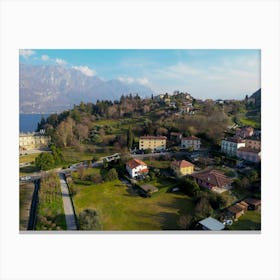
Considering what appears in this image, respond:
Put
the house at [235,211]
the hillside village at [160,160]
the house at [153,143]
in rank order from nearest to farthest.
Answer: the house at [235,211]
the hillside village at [160,160]
the house at [153,143]

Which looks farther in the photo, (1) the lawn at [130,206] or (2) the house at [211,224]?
(1) the lawn at [130,206]

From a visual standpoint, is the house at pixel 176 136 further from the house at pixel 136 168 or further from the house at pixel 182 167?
the house at pixel 136 168

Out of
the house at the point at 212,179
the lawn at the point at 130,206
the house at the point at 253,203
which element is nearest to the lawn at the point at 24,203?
the lawn at the point at 130,206

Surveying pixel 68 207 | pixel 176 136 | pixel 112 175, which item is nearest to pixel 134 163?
pixel 112 175

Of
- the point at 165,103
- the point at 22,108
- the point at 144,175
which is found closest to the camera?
the point at 22,108

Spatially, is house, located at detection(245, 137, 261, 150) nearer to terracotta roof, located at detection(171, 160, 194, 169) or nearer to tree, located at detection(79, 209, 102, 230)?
terracotta roof, located at detection(171, 160, 194, 169)

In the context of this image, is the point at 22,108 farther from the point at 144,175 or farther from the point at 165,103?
the point at 165,103
